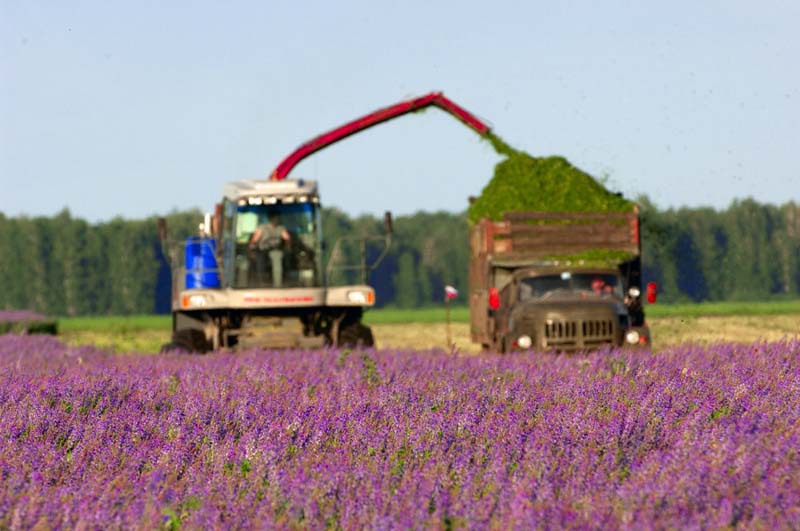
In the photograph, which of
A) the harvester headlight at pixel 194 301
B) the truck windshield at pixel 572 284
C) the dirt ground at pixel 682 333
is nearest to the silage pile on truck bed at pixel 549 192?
the truck windshield at pixel 572 284

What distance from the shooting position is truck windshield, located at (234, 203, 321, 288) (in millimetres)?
18750

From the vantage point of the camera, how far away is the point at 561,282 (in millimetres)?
18219

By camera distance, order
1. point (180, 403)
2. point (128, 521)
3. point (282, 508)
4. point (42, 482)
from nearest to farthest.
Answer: point (128, 521)
point (282, 508)
point (42, 482)
point (180, 403)

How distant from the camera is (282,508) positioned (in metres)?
4.79

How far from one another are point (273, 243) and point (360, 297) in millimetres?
1410

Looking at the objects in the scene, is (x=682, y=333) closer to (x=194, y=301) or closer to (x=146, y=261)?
(x=194, y=301)

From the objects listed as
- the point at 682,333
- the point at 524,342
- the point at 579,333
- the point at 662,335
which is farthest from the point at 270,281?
the point at 682,333

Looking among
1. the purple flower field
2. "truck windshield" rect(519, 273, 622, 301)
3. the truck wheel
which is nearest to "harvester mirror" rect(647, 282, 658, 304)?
"truck windshield" rect(519, 273, 622, 301)

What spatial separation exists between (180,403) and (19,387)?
45.5 inches

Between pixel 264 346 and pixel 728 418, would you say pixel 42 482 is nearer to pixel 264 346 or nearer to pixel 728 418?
pixel 728 418

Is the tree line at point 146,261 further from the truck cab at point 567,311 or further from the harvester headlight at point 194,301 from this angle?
the harvester headlight at point 194,301

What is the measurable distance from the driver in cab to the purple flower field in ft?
30.5

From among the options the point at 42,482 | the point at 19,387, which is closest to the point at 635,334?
the point at 19,387

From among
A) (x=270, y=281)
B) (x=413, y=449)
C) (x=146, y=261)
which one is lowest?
(x=413, y=449)
